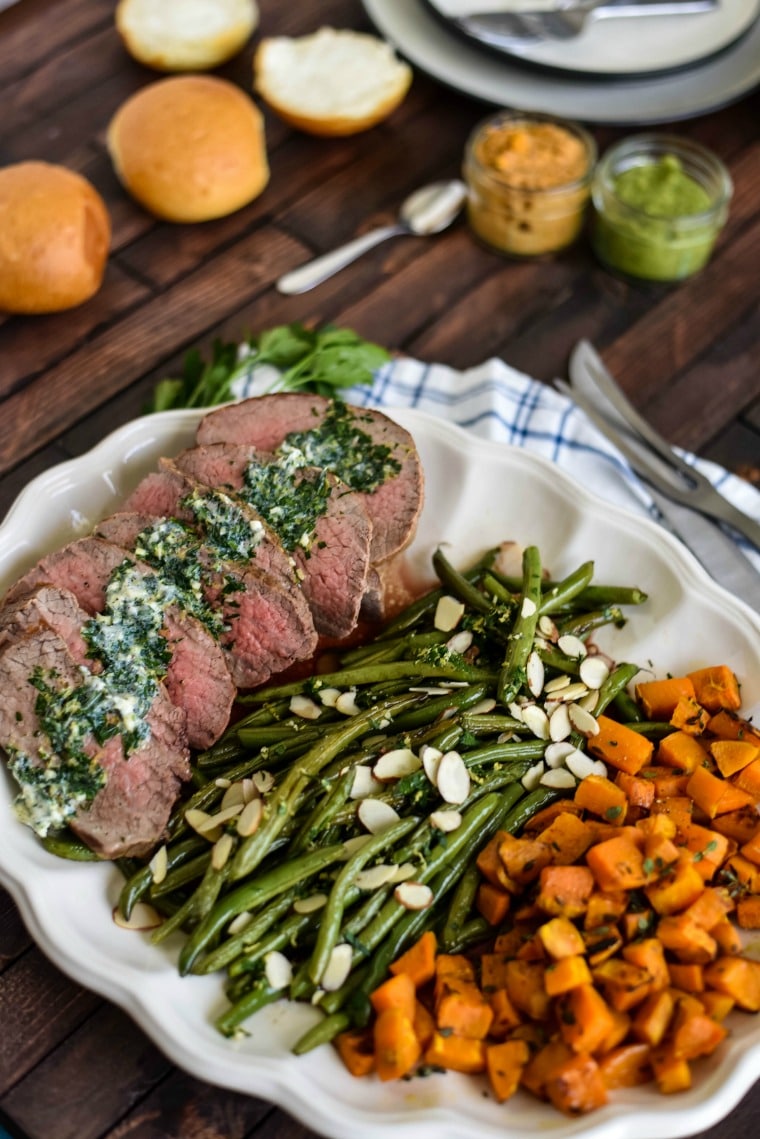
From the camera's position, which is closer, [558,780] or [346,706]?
[558,780]

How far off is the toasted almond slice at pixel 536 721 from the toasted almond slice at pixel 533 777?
0.27 ft

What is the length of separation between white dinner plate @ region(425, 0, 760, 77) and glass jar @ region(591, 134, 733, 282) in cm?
48

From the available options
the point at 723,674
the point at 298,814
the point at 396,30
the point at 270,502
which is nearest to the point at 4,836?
Answer: the point at 298,814

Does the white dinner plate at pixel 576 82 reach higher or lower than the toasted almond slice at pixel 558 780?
higher

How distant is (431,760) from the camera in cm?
266

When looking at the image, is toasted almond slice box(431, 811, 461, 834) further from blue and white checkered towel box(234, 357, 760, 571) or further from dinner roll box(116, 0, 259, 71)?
dinner roll box(116, 0, 259, 71)

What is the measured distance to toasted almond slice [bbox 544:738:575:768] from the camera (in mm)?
2762

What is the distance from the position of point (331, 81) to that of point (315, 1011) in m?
3.59

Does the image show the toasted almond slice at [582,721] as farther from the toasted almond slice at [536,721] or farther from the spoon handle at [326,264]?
the spoon handle at [326,264]

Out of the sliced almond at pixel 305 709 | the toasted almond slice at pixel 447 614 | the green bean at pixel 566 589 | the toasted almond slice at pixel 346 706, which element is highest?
the green bean at pixel 566 589

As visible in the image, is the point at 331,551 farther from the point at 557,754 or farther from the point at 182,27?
the point at 182,27

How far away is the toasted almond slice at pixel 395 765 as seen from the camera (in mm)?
2670

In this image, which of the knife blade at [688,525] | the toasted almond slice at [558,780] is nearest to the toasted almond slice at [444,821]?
the toasted almond slice at [558,780]

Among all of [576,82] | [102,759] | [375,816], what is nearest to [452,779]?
[375,816]
